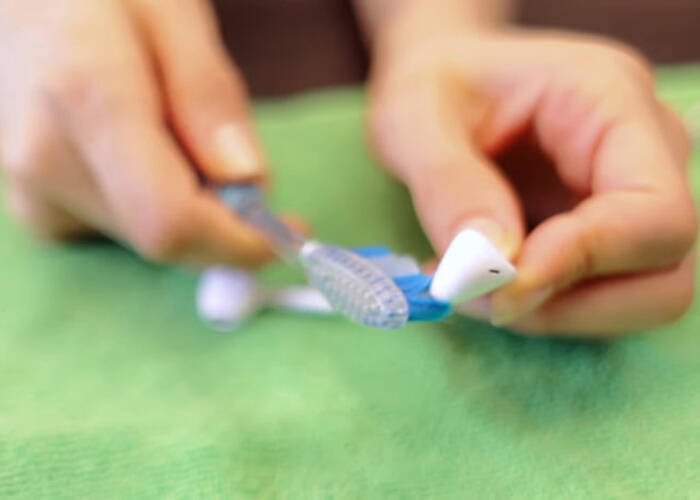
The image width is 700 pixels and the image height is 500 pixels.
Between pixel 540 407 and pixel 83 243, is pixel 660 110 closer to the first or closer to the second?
pixel 540 407

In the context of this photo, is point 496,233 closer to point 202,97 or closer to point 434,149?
point 434,149

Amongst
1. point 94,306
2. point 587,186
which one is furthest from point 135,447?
point 587,186

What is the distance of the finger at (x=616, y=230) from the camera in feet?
0.92

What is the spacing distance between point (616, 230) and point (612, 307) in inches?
1.5

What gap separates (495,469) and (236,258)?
0.17 m

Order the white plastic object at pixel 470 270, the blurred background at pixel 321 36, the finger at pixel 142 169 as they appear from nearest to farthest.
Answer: the white plastic object at pixel 470 270 → the finger at pixel 142 169 → the blurred background at pixel 321 36

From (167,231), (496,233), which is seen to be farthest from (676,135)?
(167,231)

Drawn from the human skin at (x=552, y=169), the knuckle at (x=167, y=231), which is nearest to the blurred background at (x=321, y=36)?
the human skin at (x=552, y=169)

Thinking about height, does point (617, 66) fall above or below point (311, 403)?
above

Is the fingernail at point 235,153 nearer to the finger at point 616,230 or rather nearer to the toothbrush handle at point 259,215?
the toothbrush handle at point 259,215

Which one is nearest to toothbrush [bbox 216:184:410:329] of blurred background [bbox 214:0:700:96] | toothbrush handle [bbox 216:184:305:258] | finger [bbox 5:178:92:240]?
toothbrush handle [bbox 216:184:305:258]

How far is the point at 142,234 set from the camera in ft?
1.16

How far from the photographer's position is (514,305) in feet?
0.92

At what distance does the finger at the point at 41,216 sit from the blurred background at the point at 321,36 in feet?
0.89
